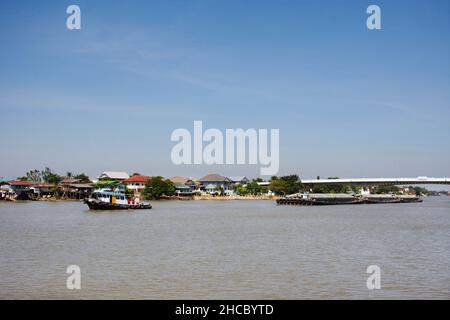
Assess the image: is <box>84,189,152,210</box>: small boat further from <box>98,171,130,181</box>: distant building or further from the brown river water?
<box>98,171,130,181</box>: distant building

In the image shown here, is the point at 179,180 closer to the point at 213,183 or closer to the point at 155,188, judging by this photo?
the point at 213,183

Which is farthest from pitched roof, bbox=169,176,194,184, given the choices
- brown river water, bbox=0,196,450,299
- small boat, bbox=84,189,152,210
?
brown river water, bbox=0,196,450,299

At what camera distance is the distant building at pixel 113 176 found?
380 feet

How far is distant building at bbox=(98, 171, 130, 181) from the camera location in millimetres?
115769

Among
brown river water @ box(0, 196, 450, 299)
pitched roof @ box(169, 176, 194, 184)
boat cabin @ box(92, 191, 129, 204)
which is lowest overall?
brown river water @ box(0, 196, 450, 299)

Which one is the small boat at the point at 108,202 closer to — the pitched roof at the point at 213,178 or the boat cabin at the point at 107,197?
the boat cabin at the point at 107,197

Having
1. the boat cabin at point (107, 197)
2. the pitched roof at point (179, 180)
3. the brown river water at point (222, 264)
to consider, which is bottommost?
→ the brown river water at point (222, 264)

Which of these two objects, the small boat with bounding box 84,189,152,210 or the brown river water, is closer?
the brown river water

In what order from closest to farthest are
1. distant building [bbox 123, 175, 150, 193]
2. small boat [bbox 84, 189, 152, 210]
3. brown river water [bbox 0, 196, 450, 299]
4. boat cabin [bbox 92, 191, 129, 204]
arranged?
brown river water [bbox 0, 196, 450, 299] < small boat [bbox 84, 189, 152, 210] < boat cabin [bbox 92, 191, 129, 204] < distant building [bbox 123, 175, 150, 193]

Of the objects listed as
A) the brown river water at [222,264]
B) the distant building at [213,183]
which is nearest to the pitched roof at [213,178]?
the distant building at [213,183]

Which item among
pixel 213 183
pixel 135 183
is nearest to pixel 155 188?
pixel 135 183

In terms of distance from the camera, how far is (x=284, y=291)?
13.9 metres

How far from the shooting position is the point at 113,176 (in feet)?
382
